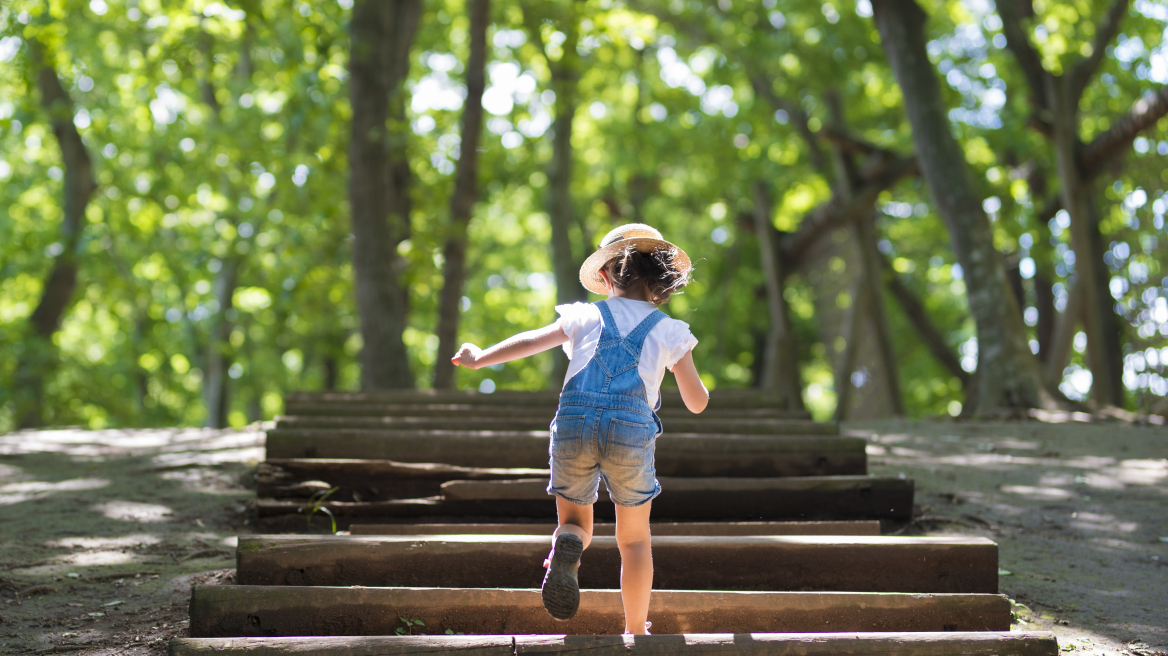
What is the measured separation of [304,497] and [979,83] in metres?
14.7

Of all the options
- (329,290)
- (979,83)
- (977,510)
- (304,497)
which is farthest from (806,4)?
(304,497)

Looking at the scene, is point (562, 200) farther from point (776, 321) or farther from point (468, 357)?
point (468, 357)

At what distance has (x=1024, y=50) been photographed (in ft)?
39.0

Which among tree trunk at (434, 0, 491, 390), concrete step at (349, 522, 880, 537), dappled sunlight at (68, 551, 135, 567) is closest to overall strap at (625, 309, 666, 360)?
concrete step at (349, 522, 880, 537)

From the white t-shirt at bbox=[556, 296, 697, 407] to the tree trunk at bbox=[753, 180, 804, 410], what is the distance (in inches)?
470

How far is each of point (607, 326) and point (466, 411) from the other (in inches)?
119

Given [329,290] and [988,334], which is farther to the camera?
[329,290]

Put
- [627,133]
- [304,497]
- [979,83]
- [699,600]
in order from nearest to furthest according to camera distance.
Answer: [699,600], [304,497], [979,83], [627,133]

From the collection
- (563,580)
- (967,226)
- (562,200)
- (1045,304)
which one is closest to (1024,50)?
(967,226)

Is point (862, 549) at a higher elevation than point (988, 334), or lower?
lower

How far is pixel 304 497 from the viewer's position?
4691 mm

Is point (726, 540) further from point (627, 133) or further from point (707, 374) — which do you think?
point (707, 374)

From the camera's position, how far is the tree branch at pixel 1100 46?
11055 millimetres

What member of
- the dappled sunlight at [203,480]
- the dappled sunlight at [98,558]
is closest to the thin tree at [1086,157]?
the dappled sunlight at [203,480]
